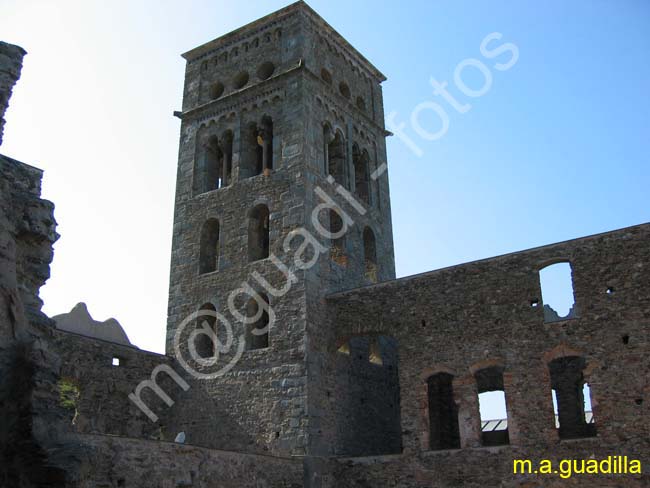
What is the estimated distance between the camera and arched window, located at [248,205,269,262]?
1903cm

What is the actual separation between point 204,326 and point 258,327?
1.63m

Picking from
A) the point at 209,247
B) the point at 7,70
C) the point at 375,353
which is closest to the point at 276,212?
the point at 209,247

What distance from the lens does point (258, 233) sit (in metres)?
19.5

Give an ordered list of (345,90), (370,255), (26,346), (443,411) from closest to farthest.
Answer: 1. (26,346)
2. (443,411)
3. (370,255)
4. (345,90)

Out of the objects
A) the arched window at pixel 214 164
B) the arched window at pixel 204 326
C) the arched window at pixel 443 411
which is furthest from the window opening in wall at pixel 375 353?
the arched window at pixel 214 164

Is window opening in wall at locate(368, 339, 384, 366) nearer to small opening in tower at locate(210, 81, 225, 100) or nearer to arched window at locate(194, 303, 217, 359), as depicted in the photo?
arched window at locate(194, 303, 217, 359)

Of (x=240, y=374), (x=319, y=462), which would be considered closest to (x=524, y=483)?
(x=319, y=462)

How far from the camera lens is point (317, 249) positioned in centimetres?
1806

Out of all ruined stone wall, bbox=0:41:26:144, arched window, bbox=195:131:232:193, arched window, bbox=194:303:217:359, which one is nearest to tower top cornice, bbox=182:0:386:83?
arched window, bbox=195:131:232:193

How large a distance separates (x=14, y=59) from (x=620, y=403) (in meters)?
Result: 12.0

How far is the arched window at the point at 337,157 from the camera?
824 inches

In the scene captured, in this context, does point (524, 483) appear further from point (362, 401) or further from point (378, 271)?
point (378, 271)

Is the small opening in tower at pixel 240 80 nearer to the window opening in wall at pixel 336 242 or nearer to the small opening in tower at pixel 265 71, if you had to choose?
the small opening in tower at pixel 265 71

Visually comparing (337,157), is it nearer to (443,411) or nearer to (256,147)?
(256,147)
